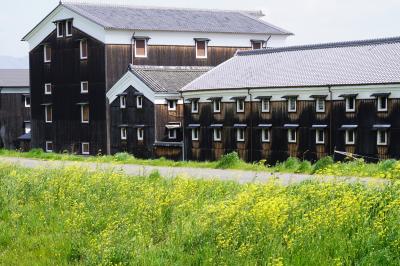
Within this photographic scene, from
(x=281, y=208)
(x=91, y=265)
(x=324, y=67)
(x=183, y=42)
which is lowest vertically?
(x=91, y=265)

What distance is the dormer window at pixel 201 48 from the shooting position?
164ft

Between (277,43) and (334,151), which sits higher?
(277,43)

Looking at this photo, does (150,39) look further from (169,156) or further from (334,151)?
(334,151)

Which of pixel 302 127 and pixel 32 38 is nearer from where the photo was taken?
pixel 302 127

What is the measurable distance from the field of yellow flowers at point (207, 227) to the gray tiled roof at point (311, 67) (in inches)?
750

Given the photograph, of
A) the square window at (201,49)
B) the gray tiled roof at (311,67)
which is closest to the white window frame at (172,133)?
the gray tiled roof at (311,67)

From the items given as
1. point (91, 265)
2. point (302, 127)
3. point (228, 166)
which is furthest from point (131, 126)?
point (91, 265)

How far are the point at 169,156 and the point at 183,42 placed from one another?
36.4 feet

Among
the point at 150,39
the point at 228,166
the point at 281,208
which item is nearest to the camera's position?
the point at 281,208

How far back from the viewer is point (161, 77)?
146ft

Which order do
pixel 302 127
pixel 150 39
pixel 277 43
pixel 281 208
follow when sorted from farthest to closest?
1. pixel 277 43
2. pixel 150 39
3. pixel 302 127
4. pixel 281 208

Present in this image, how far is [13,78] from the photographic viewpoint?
211ft

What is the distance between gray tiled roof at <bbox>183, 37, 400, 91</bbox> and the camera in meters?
33.1

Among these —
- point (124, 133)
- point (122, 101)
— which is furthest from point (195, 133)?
point (122, 101)
